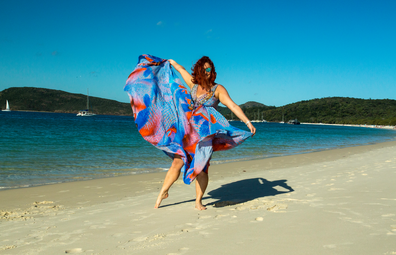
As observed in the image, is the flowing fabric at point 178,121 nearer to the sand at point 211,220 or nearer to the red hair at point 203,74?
the red hair at point 203,74

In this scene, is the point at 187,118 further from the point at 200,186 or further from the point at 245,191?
the point at 245,191

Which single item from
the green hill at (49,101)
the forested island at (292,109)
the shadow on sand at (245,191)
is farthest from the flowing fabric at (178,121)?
the green hill at (49,101)

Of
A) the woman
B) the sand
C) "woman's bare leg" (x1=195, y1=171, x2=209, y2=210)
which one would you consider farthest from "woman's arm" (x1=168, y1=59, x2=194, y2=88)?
the sand

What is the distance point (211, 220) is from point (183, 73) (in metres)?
2.02

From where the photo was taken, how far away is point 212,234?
2812mm

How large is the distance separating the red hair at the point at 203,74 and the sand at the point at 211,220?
5.48 ft

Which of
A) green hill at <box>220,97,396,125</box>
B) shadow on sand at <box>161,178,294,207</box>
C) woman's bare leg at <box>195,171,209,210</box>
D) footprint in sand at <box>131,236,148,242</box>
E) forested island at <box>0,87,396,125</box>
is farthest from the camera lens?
forested island at <box>0,87,396,125</box>

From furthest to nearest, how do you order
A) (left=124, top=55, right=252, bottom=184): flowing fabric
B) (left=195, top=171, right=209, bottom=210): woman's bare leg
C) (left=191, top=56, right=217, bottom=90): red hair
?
(left=195, top=171, right=209, bottom=210): woman's bare leg → (left=191, top=56, right=217, bottom=90): red hair → (left=124, top=55, right=252, bottom=184): flowing fabric

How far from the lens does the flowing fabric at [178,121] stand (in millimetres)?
3635

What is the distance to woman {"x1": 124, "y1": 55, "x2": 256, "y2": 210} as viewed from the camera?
3.64m

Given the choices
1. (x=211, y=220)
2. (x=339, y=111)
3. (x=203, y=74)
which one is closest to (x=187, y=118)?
(x=203, y=74)

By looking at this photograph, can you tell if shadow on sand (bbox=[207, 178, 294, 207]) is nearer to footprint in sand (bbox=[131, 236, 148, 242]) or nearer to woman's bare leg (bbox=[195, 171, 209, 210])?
woman's bare leg (bbox=[195, 171, 209, 210])

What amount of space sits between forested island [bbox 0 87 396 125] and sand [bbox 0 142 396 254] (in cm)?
10190

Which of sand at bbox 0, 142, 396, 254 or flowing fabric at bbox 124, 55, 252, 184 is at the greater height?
flowing fabric at bbox 124, 55, 252, 184
